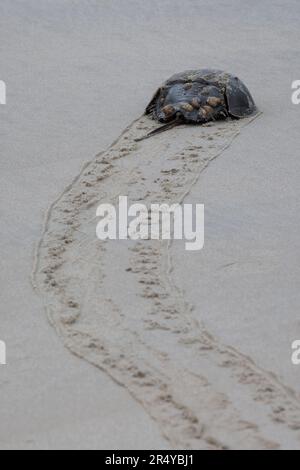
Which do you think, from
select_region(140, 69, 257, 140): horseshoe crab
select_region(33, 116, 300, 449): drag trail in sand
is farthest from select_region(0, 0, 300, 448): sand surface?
select_region(140, 69, 257, 140): horseshoe crab

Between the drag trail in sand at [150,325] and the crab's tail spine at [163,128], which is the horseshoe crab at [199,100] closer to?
Result: the crab's tail spine at [163,128]

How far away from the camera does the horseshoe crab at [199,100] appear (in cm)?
687

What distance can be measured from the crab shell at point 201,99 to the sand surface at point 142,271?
151 millimetres

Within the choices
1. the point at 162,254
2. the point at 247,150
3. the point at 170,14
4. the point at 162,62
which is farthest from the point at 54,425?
the point at 170,14

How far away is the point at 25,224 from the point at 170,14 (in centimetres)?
545

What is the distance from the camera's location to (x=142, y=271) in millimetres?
4617

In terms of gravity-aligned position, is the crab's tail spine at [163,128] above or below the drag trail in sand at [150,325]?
above

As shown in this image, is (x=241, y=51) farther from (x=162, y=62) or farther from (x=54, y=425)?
(x=54, y=425)

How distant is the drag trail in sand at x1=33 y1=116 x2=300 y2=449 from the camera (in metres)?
3.28

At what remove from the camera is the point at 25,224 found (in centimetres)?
520

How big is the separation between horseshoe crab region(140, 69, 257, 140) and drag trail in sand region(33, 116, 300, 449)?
0.80 m

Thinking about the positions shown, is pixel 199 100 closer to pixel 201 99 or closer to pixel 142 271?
pixel 201 99

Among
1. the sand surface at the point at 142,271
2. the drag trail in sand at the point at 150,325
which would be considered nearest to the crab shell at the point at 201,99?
the sand surface at the point at 142,271

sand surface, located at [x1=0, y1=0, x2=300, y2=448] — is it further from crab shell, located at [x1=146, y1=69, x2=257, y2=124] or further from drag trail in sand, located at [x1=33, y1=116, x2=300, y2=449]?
crab shell, located at [x1=146, y1=69, x2=257, y2=124]
